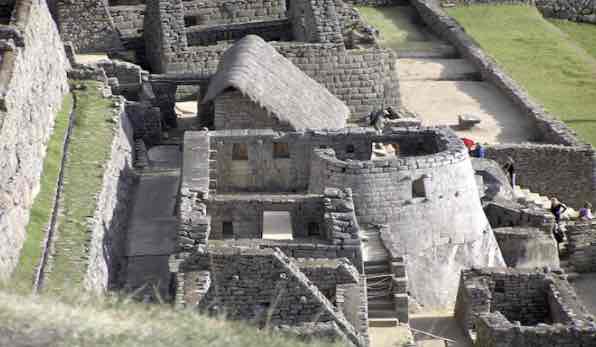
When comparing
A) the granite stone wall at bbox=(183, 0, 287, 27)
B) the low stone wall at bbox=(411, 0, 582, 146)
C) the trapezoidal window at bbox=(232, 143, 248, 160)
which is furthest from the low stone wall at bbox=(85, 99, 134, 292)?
the low stone wall at bbox=(411, 0, 582, 146)

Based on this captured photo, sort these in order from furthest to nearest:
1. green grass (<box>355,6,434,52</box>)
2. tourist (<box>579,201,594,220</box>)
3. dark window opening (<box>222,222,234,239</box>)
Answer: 1. green grass (<box>355,6,434,52</box>)
2. tourist (<box>579,201,594,220</box>)
3. dark window opening (<box>222,222,234,239</box>)

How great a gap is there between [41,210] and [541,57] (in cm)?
2968

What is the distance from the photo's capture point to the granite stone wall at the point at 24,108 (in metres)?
24.3

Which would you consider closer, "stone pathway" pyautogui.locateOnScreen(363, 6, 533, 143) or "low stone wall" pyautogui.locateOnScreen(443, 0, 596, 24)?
"stone pathway" pyautogui.locateOnScreen(363, 6, 533, 143)

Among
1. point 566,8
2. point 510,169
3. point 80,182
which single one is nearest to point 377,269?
point 80,182

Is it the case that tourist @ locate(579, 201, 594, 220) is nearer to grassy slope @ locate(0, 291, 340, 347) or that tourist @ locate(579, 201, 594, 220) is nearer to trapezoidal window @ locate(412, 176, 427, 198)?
trapezoidal window @ locate(412, 176, 427, 198)

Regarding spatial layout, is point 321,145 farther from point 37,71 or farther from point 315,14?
point 315,14

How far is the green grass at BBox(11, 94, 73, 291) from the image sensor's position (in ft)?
76.5

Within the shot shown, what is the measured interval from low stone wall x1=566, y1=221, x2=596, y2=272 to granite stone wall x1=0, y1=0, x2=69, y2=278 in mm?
12631

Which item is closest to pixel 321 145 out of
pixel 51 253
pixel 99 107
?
pixel 99 107

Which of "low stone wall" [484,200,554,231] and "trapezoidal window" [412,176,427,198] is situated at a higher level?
"trapezoidal window" [412,176,427,198]

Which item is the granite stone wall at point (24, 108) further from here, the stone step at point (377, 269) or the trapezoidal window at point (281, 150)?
the stone step at point (377, 269)

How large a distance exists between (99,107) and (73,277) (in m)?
9.89

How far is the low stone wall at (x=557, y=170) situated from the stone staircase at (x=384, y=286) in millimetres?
11836
